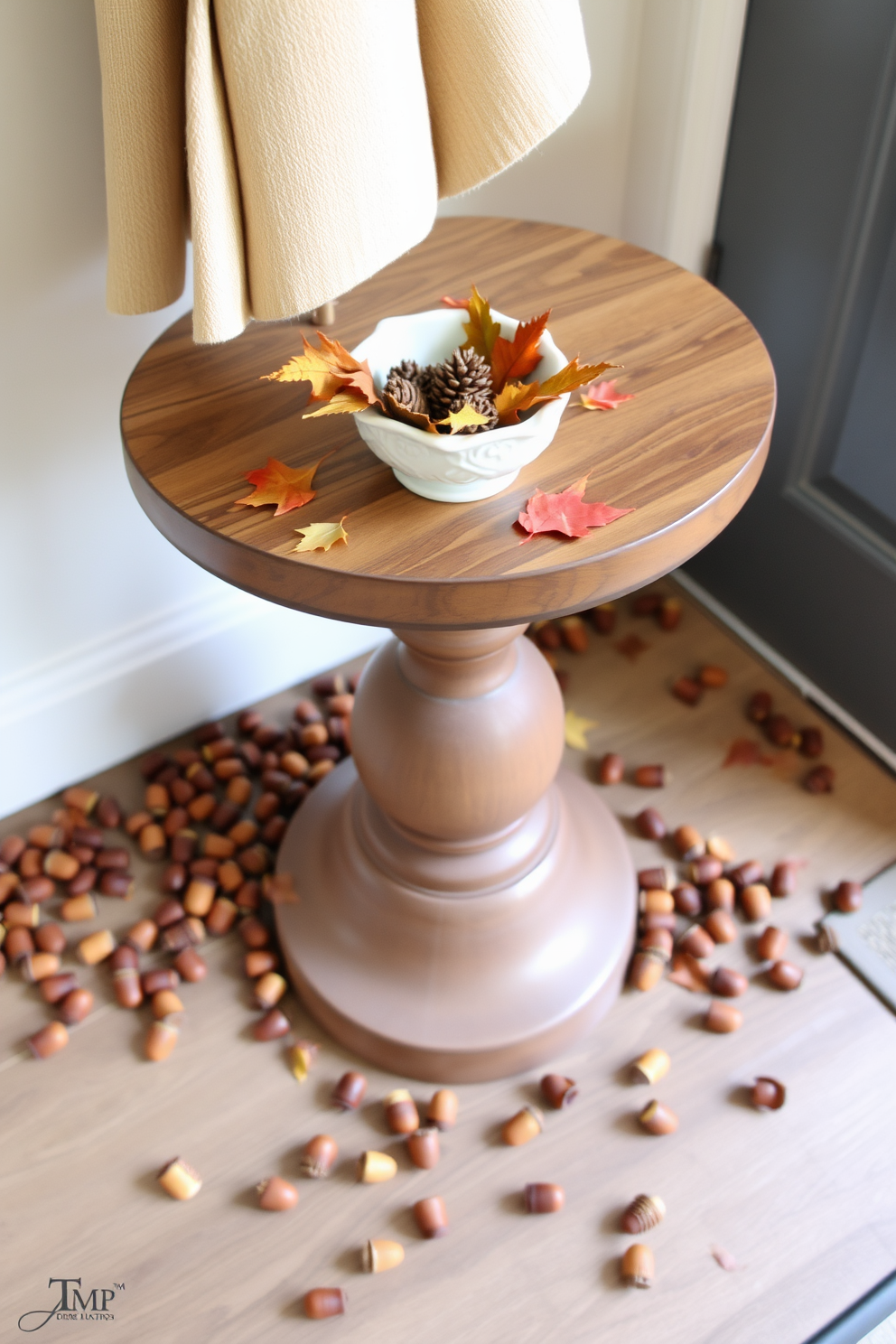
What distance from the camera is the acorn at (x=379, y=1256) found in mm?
954

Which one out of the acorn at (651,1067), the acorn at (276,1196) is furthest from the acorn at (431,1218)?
the acorn at (651,1067)

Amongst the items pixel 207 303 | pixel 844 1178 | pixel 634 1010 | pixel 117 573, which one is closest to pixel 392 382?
pixel 207 303

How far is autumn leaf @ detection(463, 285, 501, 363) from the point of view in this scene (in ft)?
2.50

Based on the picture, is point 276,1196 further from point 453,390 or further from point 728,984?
point 453,390

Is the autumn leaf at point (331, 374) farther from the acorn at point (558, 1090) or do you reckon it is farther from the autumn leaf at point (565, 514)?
the acorn at point (558, 1090)

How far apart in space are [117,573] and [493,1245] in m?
0.83

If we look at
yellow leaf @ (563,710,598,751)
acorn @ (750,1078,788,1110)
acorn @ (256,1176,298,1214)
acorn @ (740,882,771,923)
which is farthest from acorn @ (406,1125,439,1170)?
yellow leaf @ (563,710,598,751)

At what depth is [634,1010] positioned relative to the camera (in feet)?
3.72

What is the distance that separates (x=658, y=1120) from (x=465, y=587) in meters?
0.63

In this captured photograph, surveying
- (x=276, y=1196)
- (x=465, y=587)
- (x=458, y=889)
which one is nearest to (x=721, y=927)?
(x=458, y=889)

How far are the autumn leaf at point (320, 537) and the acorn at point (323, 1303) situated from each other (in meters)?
0.67

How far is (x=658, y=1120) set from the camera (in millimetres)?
1029

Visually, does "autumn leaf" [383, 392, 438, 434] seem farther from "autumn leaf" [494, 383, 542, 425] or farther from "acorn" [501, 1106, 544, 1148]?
"acorn" [501, 1106, 544, 1148]

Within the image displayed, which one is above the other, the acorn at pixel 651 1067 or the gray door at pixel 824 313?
the gray door at pixel 824 313
